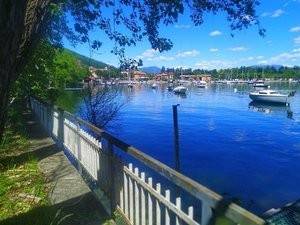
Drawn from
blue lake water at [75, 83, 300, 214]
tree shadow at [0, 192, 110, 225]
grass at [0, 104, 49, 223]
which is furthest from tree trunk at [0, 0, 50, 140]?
blue lake water at [75, 83, 300, 214]

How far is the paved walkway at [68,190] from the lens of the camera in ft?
19.2

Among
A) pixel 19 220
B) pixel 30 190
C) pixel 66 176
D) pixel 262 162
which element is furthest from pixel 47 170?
pixel 262 162

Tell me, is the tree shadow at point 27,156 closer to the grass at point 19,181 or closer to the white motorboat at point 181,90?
the grass at point 19,181

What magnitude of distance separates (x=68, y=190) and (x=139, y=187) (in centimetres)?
274

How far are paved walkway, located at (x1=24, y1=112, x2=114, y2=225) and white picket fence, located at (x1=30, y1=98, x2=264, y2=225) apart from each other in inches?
11.8

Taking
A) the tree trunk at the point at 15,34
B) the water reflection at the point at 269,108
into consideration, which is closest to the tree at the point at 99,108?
the tree trunk at the point at 15,34

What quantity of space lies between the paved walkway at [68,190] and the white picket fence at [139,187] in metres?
0.30

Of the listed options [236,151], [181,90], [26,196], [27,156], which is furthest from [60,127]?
[181,90]

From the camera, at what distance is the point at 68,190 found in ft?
23.2

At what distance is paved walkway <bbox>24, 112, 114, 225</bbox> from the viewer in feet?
19.2

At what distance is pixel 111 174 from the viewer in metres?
5.66

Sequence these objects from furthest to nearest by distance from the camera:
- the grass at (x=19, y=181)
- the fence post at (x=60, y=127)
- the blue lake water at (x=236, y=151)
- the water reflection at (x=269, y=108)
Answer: the water reflection at (x=269, y=108)
the blue lake water at (x=236, y=151)
the fence post at (x=60, y=127)
the grass at (x=19, y=181)

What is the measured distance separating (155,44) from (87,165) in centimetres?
311

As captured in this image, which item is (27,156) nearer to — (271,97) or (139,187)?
(139,187)
